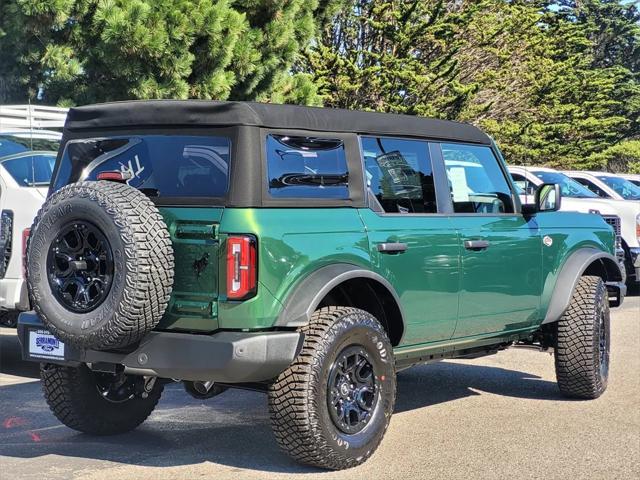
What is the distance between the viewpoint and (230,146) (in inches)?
212

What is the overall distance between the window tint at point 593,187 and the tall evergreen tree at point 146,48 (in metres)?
5.53

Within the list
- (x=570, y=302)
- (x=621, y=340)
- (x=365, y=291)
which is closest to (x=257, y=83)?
(x=621, y=340)

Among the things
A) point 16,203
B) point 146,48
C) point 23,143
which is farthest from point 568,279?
point 146,48

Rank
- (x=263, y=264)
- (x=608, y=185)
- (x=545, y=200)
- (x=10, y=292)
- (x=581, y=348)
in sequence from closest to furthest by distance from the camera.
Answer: (x=263, y=264) < (x=545, y=200) < (x=581, y=348) < (x=10, y=292) < (x=608, y=185)

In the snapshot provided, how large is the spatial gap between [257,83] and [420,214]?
37.7 ft

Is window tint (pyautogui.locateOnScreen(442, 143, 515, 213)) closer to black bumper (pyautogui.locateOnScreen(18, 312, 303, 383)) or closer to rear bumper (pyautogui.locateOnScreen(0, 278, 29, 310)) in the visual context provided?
black bumper (pyautogui.locateOnScreen(18, 312, 303, 383))

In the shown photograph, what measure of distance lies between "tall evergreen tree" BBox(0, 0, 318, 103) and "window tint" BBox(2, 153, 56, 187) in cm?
600

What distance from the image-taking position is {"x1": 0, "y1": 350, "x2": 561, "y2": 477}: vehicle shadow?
5816 millimetres

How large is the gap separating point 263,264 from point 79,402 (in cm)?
172

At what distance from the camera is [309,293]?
5.33 m

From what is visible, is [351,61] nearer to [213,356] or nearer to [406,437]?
[406,437]

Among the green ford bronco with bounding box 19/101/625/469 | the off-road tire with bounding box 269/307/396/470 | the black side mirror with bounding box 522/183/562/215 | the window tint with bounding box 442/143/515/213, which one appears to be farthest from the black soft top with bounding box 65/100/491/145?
the black side mirror with bounding box 522/183/562/215

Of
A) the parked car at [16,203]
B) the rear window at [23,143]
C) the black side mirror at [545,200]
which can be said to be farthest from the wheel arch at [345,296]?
the rear window at [23,143]

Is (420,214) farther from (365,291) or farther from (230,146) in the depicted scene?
(230,146)
